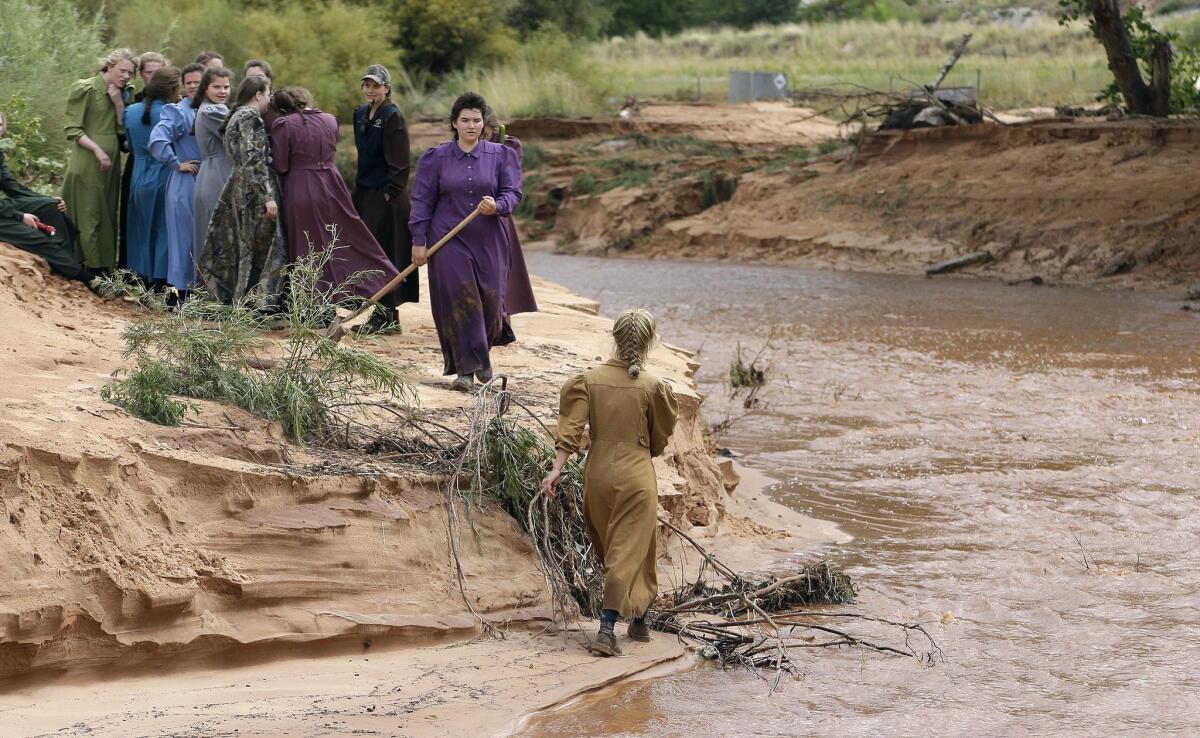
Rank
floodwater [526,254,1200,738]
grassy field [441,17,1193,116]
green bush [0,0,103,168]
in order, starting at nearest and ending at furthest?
floodwater [526,254,1200,738] < green bush [0,0,103,168] < grassy field [441,17,1193,116]

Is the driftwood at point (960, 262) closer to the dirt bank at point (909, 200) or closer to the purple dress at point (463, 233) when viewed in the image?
the dirt bank at point (909, 200)

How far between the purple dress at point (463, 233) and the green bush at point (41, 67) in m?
4.83

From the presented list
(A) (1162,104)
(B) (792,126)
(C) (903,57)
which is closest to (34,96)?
(A) (1162,104)

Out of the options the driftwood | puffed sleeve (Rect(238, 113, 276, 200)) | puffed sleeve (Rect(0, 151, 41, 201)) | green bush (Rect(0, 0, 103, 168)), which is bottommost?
the driftwood

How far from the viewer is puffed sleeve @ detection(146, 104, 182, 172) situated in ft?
26.5

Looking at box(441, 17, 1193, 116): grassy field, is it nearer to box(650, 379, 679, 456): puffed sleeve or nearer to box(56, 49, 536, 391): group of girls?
box(56, 49, 536, 391): group of girls

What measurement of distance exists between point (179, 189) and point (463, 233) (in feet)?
7.02

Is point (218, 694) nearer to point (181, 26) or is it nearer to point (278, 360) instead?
point (278, 360)

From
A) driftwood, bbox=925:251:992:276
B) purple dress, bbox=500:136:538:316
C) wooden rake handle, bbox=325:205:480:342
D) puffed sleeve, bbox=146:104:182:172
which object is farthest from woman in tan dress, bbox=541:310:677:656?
driftwood, bbox=925:251:992:276

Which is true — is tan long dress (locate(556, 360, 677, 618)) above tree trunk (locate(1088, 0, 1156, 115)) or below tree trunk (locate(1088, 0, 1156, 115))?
below

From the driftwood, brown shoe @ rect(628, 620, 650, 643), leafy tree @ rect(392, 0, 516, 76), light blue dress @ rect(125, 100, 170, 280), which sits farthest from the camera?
leafy tree @ rect(392, 0, 516, 76)

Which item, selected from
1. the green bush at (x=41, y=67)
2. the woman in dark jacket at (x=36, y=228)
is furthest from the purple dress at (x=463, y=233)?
the green bush at (x=41, y=67)

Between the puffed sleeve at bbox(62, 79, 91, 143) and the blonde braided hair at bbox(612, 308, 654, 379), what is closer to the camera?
the blonde braided hair at bbox(612, 308, 654, 379)

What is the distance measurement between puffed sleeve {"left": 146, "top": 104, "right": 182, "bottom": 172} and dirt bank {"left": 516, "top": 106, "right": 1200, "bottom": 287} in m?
11.6
